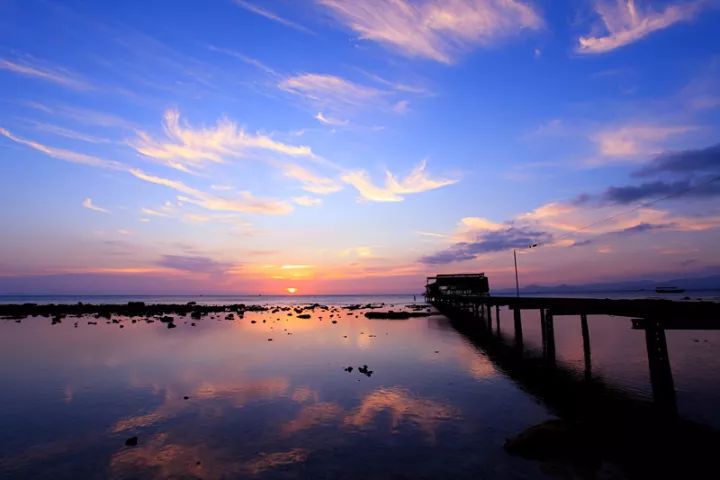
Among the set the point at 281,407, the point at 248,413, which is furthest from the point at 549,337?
the point at 248,413

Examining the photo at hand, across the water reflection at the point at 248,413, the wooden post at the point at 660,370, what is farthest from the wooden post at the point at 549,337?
the wooden post at the point at 660,370

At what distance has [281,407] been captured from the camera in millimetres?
17922

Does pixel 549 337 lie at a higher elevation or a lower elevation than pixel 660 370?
higher

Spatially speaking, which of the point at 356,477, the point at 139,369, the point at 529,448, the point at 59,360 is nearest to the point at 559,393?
the point at 529,448

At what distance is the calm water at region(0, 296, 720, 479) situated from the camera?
1194cm

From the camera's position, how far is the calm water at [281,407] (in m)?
11.9

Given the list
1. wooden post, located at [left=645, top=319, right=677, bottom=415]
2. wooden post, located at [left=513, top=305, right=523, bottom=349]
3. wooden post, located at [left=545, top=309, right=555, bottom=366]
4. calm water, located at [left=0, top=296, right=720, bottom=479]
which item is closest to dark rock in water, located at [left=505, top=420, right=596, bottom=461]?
calm water, located at [left=0, top=296, right=720, bottom=479]

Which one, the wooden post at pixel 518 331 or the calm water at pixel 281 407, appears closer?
the calm water at pixel 281 407

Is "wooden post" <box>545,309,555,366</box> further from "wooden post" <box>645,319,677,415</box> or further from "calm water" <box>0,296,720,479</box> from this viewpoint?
"wooden post" <box>645,319,677,415</box>

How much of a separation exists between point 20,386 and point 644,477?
27.7 m

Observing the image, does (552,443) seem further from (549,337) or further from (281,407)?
(549,337)

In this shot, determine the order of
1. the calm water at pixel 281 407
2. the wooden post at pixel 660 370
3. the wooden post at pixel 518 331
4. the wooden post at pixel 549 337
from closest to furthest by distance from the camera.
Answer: the calm water at pixel 281 407 < the wooden post at pixel 660 370 < the wooden post at pixel 549 337 < the wooden post at pixel 518 331

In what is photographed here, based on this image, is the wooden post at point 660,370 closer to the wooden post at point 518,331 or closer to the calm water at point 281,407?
the calm water at point 281,407

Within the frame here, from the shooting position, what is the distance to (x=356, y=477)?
36.3 feet
